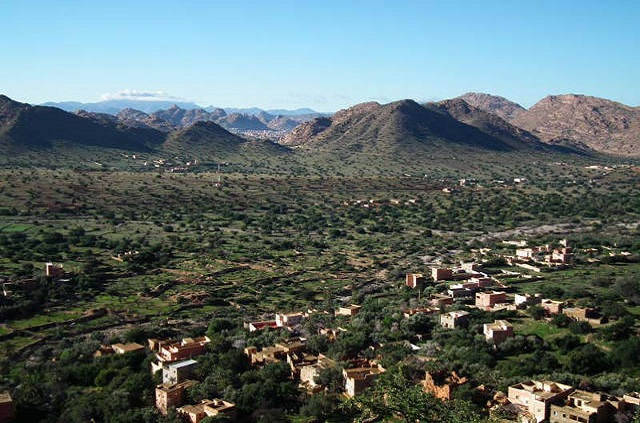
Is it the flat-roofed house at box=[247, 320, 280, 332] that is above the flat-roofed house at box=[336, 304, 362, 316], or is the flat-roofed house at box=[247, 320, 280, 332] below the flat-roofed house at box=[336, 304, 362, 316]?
below

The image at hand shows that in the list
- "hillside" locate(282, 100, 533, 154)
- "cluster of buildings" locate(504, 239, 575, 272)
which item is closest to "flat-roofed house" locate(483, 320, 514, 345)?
"cluster of buildings" locate(504, 239, 575, 272)

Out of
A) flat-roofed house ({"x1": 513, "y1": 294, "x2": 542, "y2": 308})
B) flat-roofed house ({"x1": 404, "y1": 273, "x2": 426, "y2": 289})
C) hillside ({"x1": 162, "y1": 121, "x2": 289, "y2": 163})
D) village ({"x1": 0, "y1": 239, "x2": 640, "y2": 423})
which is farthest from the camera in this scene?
hillside ({"x1": 162, "y1": 121, "x2": 289, "y2": 163})

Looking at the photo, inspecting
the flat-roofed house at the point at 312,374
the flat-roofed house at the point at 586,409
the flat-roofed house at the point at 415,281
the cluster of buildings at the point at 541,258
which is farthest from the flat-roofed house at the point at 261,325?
the cluster of buildings at the point at 541,258

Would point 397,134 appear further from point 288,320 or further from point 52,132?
point 288,320

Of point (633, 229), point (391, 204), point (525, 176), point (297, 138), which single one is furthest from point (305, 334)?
point (297, 138)

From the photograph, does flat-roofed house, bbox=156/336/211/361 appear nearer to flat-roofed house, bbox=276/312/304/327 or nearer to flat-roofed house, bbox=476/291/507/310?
flat-roofed house, bbox=276/312/304/327

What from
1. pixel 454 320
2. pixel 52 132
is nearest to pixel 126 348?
pixel 454 320
